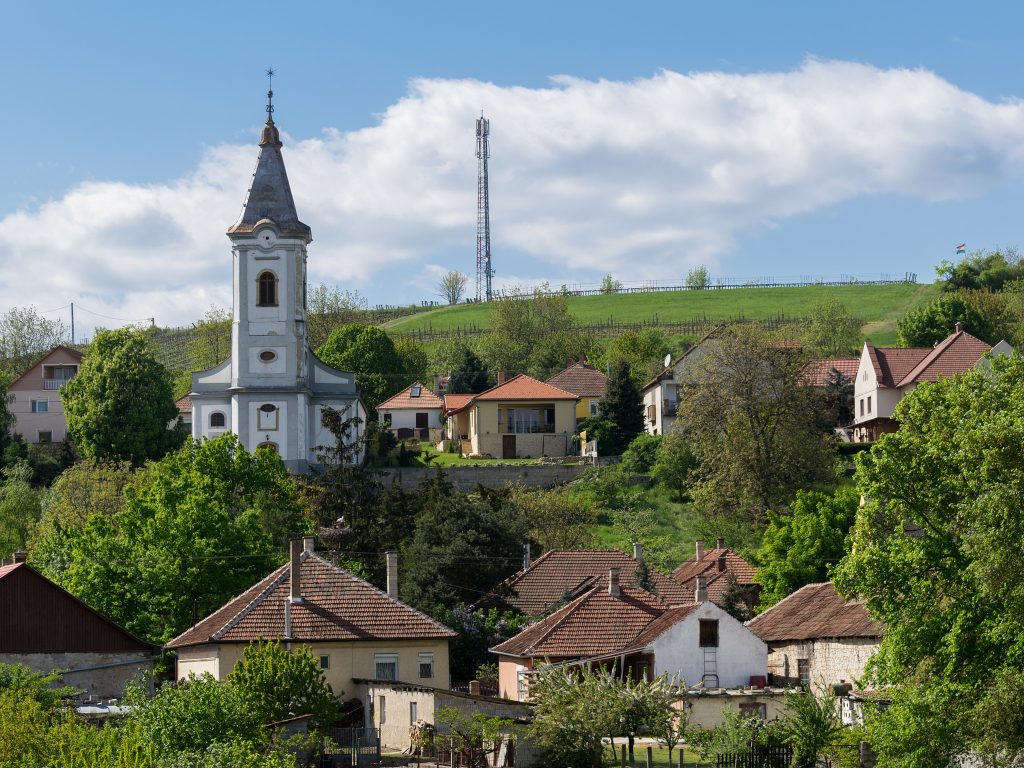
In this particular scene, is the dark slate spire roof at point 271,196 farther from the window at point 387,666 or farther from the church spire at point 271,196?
the window at point 387,666

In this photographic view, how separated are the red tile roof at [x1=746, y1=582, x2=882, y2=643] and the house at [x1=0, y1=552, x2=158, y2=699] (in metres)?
17.8

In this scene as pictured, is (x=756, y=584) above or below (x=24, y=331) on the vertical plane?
below

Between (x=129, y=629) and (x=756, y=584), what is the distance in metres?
21.8

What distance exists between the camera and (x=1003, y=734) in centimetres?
3659

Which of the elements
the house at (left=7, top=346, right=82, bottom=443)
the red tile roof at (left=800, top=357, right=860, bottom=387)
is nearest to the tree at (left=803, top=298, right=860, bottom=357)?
the red tile roof at (left=800, top=357, right=860, bottom=387)

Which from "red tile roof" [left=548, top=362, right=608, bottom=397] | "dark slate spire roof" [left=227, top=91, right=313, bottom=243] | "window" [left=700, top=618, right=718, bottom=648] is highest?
"dark slate spire roof" [left=227, top=91, right=313, bottom=243]

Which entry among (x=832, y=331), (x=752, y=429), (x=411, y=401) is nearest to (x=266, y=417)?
(x=411, y=401)

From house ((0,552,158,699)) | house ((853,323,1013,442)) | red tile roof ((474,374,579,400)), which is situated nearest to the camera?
house ((0,552,158,699))

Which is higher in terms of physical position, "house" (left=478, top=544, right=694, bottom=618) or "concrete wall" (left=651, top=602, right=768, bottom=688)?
"house" (left=478, top=544, right=694, bottom=618)

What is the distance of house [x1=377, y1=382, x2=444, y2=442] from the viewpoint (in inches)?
4178

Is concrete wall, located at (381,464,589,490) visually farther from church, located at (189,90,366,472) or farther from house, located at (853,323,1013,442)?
house, located at (853,323,1013,442)

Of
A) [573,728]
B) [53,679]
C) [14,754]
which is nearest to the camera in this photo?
[14,754]

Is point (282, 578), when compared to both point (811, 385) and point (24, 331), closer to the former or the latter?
point (811, 385)

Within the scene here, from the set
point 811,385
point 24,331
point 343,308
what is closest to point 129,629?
point 811,385
